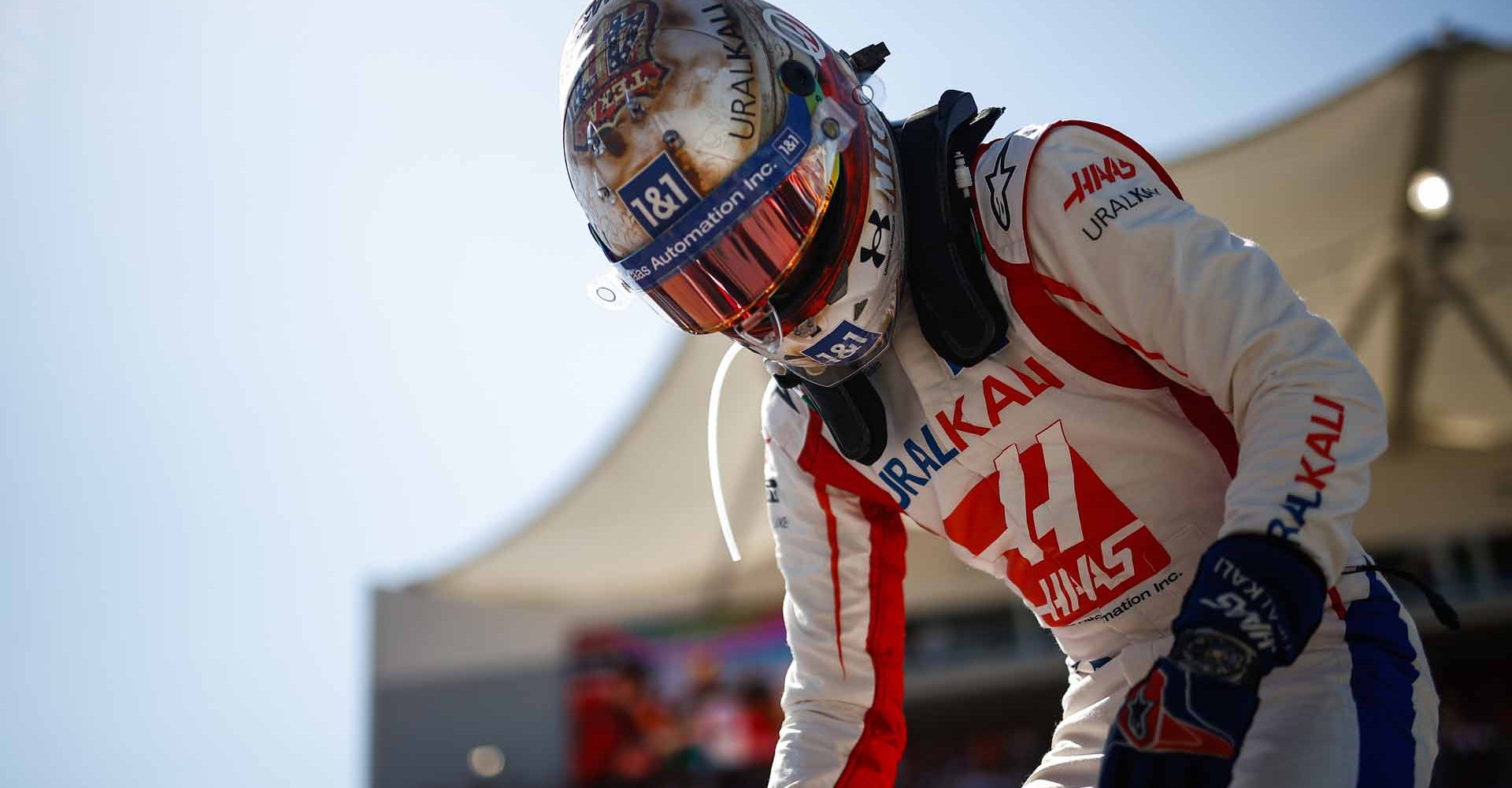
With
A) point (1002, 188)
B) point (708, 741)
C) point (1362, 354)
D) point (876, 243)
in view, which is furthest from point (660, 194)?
point (708, 741)

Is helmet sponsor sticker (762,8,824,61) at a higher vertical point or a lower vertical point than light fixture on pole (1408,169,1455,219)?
higher

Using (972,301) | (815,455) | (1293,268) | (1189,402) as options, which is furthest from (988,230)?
(1293,268)

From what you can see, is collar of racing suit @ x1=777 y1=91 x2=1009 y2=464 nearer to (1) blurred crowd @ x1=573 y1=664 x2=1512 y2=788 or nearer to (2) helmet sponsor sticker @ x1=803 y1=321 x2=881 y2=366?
(2) helmet sponsor sticker @ x1=803 y1=321 x2=881 y2=366

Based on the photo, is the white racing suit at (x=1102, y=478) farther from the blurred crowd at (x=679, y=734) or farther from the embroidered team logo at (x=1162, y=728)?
the blurred crowd at (x=679, y=734)

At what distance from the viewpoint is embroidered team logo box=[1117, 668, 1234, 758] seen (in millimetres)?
934

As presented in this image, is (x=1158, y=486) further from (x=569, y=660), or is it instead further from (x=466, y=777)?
(x=466, y=777)

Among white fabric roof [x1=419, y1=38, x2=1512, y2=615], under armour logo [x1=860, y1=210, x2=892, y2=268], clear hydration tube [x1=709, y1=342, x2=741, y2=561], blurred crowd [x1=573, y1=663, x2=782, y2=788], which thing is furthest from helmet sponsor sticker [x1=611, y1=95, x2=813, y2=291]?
blurred crowd [x1=573, y1=663, x2=782, y2=788]

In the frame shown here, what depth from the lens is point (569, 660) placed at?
558 inches

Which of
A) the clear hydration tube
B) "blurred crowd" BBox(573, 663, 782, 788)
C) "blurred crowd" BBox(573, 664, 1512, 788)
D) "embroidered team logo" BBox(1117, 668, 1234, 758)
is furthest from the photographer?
"blurred crowd" BBox(573, 663, 782, 788)

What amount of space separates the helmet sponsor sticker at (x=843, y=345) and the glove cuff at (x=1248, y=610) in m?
0.52

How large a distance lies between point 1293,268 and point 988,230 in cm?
758

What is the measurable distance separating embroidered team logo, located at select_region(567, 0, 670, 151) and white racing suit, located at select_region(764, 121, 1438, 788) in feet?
1.34

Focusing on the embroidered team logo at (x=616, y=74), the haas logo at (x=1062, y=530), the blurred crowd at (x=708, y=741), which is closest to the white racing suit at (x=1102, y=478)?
the haas logo at (x=1062, y=530)

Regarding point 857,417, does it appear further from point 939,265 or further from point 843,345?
point 939,265
